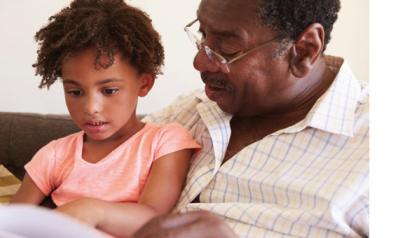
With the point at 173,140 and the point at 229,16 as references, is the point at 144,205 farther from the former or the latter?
the point at 229,16

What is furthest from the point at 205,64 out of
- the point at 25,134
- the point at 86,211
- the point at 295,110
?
the point at 25,134

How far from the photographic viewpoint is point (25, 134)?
1.61 m

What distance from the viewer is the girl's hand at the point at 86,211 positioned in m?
0.88

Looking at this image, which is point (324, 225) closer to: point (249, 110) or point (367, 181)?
point (367, 181)

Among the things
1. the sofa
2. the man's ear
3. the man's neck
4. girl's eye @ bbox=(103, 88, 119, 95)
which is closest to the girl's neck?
girl's eye @ bbox=(103, 88, 119, 95)

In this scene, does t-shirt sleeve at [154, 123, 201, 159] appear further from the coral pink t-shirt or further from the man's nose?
the man's nose

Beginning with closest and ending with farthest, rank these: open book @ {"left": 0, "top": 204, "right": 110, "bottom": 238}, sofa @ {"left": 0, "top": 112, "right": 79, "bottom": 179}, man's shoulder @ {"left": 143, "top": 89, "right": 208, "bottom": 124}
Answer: open book @ {"left": 0, "top": 204, "right": 110, "bottom": 238} < man's shoulder @ {"left": 143, "top": 89, "right": 208, "bottom": 124} < sofa @ {"left": 0, "top": 112, "right": 79, "bottom": 179}

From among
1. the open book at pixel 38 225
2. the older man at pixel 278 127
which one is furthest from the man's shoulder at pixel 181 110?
the open book at pixel 38 225

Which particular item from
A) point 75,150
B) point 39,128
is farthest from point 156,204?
point 39,128

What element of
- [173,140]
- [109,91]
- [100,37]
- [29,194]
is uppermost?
[100,37]

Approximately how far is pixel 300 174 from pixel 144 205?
283mm

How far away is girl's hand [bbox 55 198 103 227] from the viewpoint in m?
0.88

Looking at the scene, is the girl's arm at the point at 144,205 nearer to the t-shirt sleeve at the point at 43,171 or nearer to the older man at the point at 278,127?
the older man at the point at 278,127

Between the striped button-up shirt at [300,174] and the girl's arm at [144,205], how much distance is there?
0.03 meters
